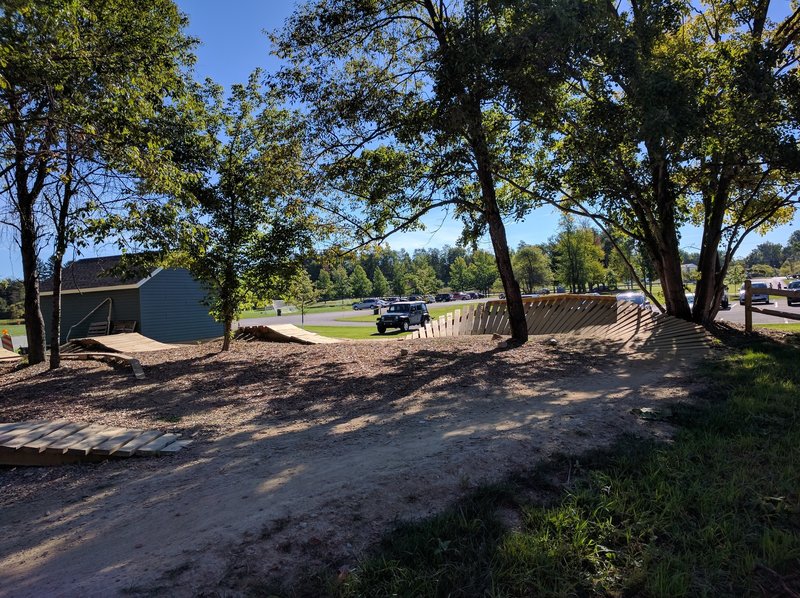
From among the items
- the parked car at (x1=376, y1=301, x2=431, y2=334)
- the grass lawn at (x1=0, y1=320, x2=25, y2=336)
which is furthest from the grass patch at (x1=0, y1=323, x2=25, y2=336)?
the parked car at (x1=376, y1=301, x2=431, y2=334)

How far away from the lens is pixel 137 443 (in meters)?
5.36

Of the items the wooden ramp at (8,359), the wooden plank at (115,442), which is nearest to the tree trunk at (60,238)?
the wooden ramp at (8,359)

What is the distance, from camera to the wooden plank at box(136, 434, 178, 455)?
5207 mm

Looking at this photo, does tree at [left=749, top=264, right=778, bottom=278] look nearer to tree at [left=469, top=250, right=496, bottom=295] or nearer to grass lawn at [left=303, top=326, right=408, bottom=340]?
tree at [left=469, top=250, right=496, bottom=295]

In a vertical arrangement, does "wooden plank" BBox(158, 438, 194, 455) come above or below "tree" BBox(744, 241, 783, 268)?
below

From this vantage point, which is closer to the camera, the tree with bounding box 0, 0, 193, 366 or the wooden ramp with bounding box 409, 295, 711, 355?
the tree with bounding box 0, 0, 193, 366

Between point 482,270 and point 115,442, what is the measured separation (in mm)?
77899

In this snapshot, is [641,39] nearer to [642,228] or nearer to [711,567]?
[642,228]

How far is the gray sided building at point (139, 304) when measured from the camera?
24.1 m

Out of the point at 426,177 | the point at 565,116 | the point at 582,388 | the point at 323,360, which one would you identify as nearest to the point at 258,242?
the point at 323,360

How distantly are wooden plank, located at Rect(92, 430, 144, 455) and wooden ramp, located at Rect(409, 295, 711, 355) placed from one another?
31.8 ft

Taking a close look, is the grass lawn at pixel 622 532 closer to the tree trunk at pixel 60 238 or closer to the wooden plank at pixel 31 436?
the wooden plank at pixel 31 436

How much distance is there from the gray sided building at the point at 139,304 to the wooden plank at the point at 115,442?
19465 millimetres

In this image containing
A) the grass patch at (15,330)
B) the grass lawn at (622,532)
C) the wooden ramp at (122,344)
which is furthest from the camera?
the grass patch at (15,330)
